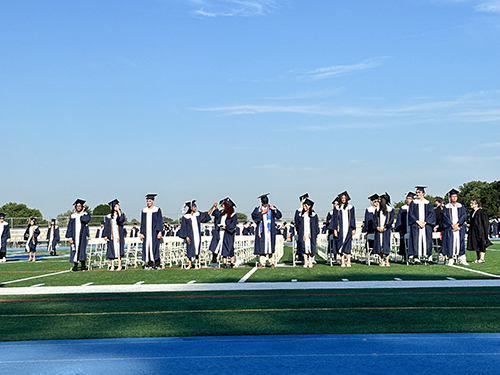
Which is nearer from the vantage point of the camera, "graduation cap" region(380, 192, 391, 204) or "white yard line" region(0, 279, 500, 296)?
"white yard line" region(0, 279, 500, 296)

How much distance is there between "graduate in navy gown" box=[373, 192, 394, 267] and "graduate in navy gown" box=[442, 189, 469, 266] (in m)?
1.58

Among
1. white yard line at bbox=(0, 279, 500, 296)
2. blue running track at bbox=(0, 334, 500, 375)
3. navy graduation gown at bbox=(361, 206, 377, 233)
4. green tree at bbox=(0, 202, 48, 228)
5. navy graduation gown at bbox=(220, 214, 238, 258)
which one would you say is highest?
green tree at bbox=(0, 202, 48, 228)

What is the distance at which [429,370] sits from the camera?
484cm

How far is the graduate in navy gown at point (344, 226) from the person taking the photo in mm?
16688

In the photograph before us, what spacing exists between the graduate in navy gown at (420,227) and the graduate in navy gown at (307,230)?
2654 millimetres

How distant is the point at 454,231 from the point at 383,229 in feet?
6.71

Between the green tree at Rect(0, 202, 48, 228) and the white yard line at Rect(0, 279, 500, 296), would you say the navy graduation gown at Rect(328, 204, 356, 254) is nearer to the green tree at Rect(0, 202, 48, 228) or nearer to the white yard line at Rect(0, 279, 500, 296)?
the white yard line at Rect(0, 279, 500, 296)

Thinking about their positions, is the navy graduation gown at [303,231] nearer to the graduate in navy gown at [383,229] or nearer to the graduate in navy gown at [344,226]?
the graduate in navy gown at [344,226]

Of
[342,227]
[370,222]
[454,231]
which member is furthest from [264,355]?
[454,231]

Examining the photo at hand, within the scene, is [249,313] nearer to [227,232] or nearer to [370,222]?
[227,232]

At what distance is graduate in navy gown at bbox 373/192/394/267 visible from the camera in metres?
16.8

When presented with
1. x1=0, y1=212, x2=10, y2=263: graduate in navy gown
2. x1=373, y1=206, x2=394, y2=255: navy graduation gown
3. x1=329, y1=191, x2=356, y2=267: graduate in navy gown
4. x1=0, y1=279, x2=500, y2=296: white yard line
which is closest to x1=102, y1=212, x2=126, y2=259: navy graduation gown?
x1=0, y1=279, x2=500, y2=296: white yard line

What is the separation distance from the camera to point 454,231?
56.0 ft

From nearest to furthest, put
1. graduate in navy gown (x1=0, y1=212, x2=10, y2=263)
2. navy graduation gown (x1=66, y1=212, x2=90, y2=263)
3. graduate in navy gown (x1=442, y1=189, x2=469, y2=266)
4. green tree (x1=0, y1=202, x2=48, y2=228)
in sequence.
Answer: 1. graduate in navy gown (x1=442, y1=189, x2=469, y2=266)
2. navy graduation gown (x1=66, y1=212, x2=90, y2=263)
3. graduate in navy gown (x1=0, y1=212, x2=10, y2=263)
4. green tree (x1=0, y1=202, x2=48, y2=228)
